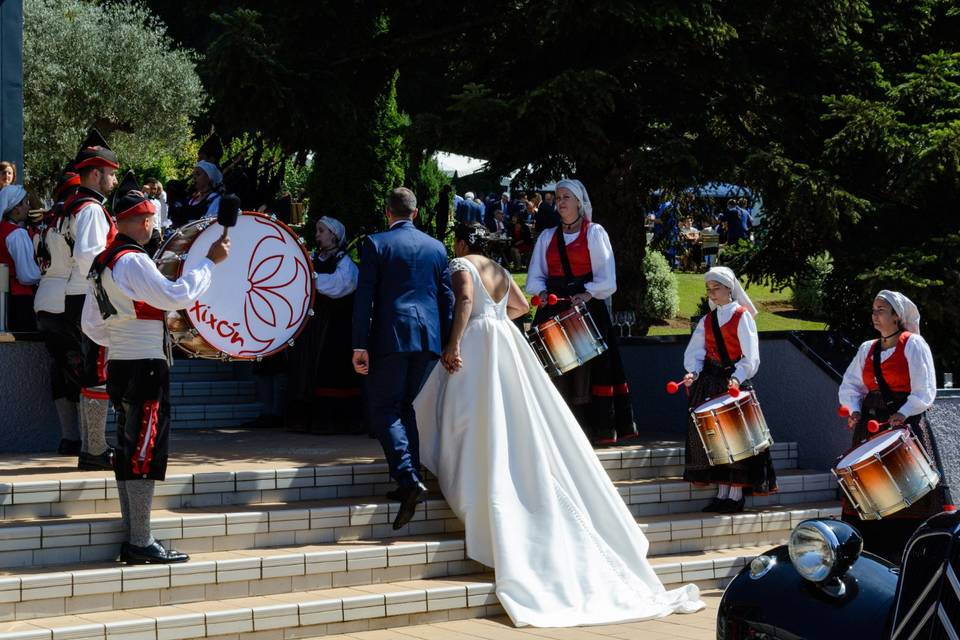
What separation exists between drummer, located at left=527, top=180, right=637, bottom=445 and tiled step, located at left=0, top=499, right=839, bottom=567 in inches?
45.3

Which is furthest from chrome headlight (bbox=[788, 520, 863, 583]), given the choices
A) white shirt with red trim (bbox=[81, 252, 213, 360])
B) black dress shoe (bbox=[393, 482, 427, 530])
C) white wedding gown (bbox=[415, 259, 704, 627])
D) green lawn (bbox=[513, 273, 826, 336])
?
Result: green lawn (bbox=[513, 273, 826, 336])

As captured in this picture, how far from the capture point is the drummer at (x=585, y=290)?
1030 cm

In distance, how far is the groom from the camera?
8.42 m

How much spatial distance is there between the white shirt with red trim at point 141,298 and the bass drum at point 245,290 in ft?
4.53

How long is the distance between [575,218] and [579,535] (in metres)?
2.93

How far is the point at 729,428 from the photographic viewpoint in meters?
9.35

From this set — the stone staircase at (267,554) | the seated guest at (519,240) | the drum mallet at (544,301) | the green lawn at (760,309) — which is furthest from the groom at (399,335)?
the seated guest at (519,240)

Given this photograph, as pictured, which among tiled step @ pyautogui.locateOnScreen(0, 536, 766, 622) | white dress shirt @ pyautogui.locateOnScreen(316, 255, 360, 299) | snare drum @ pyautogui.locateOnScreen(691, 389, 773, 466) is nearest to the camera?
tiled step @ pyautogui.locateOnScreen(0, 536, 766, 622)

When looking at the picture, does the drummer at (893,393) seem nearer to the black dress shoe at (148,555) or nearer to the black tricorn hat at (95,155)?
the black dress shoe at (148,555)

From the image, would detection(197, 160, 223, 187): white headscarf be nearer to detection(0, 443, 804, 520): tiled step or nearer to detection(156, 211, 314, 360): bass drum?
detection(156, 211, 314, 360): bass drum

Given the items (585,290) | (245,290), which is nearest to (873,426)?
(585,290)

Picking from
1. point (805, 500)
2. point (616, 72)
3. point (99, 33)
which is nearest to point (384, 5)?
point (616, 72)

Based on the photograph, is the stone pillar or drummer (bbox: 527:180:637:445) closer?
drummer (bbox: 527:180:637:445)

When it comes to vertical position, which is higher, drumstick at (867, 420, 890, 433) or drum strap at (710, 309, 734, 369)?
drum strap at (710, 309, 734, 369)
